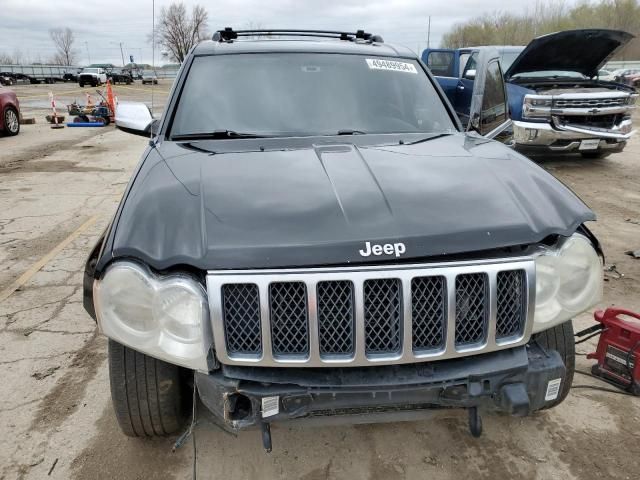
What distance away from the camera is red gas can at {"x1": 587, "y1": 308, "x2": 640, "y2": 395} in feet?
9.30

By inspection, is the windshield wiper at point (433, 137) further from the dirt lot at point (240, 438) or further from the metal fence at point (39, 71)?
the metal fence at point (39, 71)

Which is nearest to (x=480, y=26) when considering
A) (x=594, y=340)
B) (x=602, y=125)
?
(x=602, y=125)

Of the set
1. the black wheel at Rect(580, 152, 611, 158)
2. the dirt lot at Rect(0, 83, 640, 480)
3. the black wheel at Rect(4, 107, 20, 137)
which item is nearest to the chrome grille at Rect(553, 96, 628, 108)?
the black wheel at Rect(580, 152, 611, 158)

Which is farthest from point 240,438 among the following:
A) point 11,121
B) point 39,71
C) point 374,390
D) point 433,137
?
point 39,71

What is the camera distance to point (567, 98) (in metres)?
8.12

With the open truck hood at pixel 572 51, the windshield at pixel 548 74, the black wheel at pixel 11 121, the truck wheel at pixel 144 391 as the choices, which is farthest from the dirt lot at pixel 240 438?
the black wheel at pixel 11 121

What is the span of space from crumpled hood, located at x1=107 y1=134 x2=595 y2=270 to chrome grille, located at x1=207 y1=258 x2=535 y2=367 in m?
0.06

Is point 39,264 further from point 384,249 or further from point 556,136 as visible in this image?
point 556,136

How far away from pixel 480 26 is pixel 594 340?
67.2 metres

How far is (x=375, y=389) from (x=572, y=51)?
8300 millimetres

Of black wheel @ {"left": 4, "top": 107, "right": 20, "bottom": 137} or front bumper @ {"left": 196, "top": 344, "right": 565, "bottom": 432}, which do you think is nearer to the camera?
front bumper @ {"left": 196, "top": 344, "right": 565, "bottom": 432}

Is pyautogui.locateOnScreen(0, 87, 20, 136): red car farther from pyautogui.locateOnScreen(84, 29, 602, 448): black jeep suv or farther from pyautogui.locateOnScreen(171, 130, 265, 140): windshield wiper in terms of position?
pyautogui.locateOnScreen(84, 29, 602, 448): black jeep suv

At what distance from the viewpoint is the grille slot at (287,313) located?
1.81 meters

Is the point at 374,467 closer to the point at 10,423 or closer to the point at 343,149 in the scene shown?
the point at 343,149
